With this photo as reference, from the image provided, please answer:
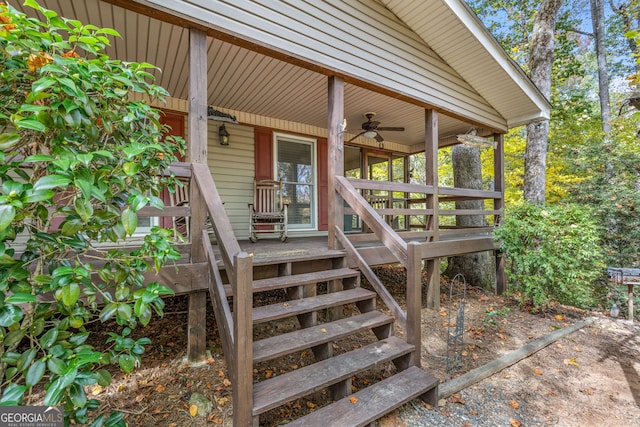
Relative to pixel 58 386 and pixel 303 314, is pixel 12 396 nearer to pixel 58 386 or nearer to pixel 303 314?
pixel 58 386

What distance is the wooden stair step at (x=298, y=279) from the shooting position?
2.31 m

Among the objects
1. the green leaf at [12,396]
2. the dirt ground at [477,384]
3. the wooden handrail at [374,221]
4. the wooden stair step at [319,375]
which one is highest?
the wooden handrail at [374,221]

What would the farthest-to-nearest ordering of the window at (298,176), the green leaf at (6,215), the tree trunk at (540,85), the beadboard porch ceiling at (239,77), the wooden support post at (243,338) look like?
the tree trunk at (540,85)
the window at (298,176)
the beadboard porch ceiling at (239,77)
the wooden support post at (243,338)
the green leaf at (6,215)

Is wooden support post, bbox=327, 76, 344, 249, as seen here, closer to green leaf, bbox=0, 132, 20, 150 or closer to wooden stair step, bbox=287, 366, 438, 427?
wooden stair step, bbox=287, 366, 438, 427

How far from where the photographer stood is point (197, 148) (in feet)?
Result: 7.77

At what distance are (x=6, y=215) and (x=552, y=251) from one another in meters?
5.50

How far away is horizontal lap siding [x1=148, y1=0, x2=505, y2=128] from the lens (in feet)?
8.48

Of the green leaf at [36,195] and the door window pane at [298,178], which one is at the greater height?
the door window pane at [298,178]

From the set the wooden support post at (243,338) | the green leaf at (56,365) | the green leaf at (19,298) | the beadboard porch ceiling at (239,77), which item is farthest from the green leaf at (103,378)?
the beadboard porch ceiling at (239,77)

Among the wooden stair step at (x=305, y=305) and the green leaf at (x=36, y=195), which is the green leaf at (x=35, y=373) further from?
the wooden stair step at (x=305, y=305)

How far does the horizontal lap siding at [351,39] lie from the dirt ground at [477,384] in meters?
2.76

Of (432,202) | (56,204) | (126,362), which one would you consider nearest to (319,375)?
(126,362)

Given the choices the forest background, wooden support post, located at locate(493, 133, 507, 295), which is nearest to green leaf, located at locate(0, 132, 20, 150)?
the forest background

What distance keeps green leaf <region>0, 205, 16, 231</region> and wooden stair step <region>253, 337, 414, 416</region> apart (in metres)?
1.39
